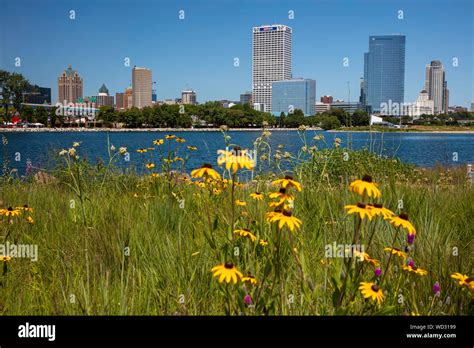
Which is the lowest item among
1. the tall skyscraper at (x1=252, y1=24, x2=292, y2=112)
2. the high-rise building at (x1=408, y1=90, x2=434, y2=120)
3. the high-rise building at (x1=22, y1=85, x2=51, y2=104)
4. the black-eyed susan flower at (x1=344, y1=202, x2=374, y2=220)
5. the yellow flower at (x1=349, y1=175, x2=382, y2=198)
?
the black-eyed susan flower at (x1=344, y1=202, x2=374, y2=220)

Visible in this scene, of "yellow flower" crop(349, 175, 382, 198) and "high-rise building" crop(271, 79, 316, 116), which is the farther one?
"high-rise building" crop(271, 79, 316, 116)

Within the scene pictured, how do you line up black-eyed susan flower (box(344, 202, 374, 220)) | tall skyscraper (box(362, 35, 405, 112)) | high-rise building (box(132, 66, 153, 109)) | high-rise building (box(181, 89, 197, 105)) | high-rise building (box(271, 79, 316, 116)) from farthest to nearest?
high-rise building (box(271, 79, 316, 116))
high-rise building (box(181, 89, 197, 105))
high-rise building (box(132, 66, 153, 109))
tall skyscraper (box(362, 35, 405, 112))
black-eyed susan flower (box(344, 202, 374, 220))

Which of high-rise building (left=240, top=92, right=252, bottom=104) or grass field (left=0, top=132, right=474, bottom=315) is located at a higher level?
high-rise building (left=240, top=92, right=252, bottom=104)

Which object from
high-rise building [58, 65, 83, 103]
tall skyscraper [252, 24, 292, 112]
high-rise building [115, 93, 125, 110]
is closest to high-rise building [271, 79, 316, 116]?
tall skyscraper [252, 24, 292, 112]

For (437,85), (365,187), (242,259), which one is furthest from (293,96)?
(365,187)

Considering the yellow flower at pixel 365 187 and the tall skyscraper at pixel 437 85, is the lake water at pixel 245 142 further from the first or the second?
the yellow flower at pixel 365 187

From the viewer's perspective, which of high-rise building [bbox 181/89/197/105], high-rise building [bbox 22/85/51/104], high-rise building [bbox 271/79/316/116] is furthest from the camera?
high-rise building [bbox 271/79/316/116]

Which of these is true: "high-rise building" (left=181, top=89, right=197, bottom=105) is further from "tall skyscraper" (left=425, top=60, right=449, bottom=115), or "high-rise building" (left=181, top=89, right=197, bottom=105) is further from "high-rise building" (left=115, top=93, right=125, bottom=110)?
"tall skyscraper" (left=425, top=60, right=449, bottom=115)
